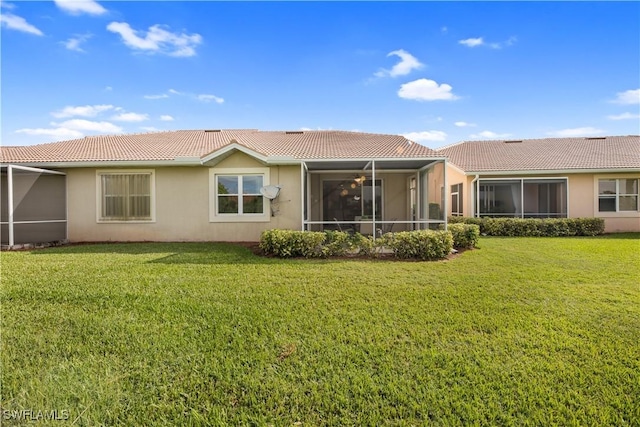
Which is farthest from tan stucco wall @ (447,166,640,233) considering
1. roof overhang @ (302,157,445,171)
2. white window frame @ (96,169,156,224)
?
white window frame @ (96,169,156,224)

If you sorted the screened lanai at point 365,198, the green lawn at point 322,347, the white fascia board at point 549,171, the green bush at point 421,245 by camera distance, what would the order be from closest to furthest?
the green lawn at point 322,347 < the green bush at point 421,245 < the screened lanai at point 365,198 < the white fascia board at point 549,171

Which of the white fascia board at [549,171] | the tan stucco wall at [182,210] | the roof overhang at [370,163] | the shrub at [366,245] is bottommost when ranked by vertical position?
the shrub at [366,245]

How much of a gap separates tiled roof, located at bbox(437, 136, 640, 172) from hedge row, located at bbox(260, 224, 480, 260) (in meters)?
7.06

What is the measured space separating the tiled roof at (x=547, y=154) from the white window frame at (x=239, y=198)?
8.41 metres

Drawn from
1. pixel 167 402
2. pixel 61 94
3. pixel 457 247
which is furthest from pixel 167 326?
pixel 61 94

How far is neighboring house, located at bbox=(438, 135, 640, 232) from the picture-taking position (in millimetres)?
14938

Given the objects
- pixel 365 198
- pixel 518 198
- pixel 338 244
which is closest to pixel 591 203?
pixel 518 198

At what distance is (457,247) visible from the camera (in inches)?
409

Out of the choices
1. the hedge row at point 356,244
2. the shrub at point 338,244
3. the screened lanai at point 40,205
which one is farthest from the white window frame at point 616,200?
the screened lanai at point 40,205

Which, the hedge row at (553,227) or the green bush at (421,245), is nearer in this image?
the green bush at (421,245)

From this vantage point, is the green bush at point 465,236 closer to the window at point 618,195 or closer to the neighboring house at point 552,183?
the neighboring house at point 552,183

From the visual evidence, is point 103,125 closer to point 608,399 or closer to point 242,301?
point 242,301

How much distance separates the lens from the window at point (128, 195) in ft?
39.0

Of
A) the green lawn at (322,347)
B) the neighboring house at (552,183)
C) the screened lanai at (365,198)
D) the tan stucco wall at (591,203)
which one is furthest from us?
the neighboring house at (552,183)
